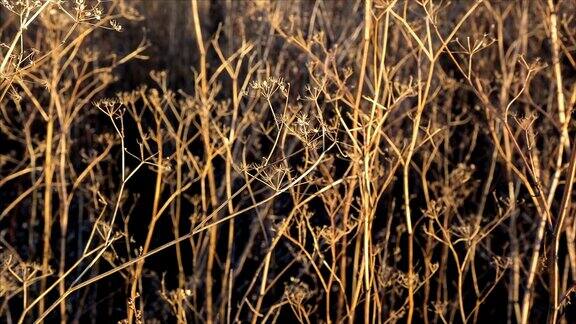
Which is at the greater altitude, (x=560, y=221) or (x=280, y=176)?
(x=560, y=221)

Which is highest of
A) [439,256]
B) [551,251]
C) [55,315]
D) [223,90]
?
[551,251]

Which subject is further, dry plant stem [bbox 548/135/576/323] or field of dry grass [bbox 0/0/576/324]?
field of dry grass [bbox 0/0/576/324]

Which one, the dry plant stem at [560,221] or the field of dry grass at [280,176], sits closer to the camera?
the dry plant stem at [560,221]

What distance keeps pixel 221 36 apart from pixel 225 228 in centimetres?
167

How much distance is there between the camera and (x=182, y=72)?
218 inches

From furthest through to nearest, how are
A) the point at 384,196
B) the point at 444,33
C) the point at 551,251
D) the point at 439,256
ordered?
the point at 444,33, the point at 384,196, the point at 439,256, the point at 551,251

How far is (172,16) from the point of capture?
19.3 ft

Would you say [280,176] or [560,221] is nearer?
[560,221]

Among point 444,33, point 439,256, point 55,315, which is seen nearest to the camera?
point 55,315

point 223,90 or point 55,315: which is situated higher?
point 223,90

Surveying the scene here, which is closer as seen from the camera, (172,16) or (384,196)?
(384,196)

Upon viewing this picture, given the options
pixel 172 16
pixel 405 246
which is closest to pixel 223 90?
pixel 172 16

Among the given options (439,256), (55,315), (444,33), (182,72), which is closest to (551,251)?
(439,256)

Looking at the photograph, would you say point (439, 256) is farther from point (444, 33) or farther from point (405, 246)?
point (444, 33)
